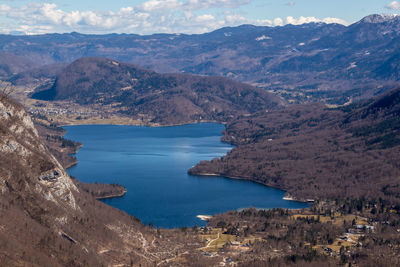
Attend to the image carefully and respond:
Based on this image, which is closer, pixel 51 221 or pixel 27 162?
pixel 51 221

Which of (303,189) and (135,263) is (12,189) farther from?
(303,189)

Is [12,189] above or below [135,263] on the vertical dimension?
above

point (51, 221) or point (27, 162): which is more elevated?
point (27, 162)

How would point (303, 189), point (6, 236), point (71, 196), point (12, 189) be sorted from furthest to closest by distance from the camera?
point (303, 189), point (71, 196), point (12, 189), point (6, 236)

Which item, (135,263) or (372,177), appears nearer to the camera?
(135,263)

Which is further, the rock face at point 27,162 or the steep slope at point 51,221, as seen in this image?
the rock face at point 27,162

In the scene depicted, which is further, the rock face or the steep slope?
the rock face

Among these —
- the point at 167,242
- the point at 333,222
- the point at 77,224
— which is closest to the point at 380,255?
the point at 333,222

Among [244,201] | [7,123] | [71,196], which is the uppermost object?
[7,123]
